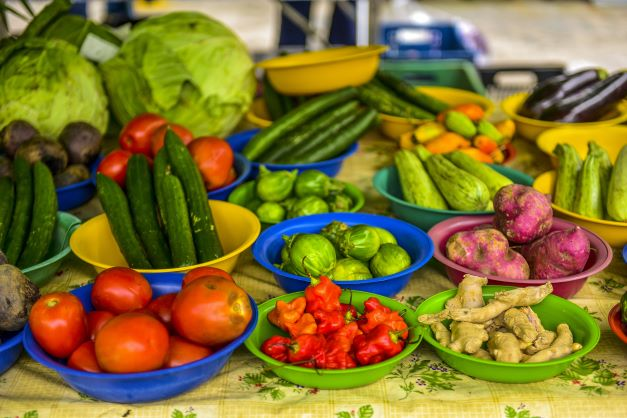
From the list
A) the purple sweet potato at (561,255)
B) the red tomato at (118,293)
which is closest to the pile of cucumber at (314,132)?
the purple sweet potato at (561,255)

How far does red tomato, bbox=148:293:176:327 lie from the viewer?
136 cm

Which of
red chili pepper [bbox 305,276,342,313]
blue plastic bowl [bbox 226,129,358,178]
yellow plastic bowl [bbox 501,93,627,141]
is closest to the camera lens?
red chili pepper [bbox 305,276,342,313]

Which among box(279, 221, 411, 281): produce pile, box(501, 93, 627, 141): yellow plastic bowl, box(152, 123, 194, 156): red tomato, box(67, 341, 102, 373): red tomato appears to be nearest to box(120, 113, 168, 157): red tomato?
box(152, 123, 194, 156): red tomato

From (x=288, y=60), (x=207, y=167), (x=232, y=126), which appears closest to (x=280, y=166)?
(x=207, y=167)

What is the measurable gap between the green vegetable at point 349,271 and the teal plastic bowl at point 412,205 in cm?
41

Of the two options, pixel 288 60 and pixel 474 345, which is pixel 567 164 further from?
pixel 288 60

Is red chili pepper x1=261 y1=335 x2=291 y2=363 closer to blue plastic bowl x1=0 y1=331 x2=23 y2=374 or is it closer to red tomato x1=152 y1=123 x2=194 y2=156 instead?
blue plastic bowl x1=0 y1=331 x2=23 y2=374

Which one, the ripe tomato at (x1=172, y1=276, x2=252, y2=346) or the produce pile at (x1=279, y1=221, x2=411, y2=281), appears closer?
the ripe tomato at (x1=172, y1=276, x2=252, y2=346)

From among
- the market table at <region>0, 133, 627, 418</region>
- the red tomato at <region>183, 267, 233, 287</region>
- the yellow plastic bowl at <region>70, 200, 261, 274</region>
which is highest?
the red tomato at <region>183, 267, 233, 287</region>

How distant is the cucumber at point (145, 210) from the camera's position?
1779 millimetres

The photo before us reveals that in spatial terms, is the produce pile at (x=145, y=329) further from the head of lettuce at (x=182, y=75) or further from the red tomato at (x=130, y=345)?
the head of lettuce at (x=182, y=75)

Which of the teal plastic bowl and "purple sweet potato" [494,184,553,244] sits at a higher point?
"purple sweet potato" [494,184,553,244]

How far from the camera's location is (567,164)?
210 centimetres

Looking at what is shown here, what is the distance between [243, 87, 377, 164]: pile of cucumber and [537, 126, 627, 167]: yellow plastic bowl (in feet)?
2.25
